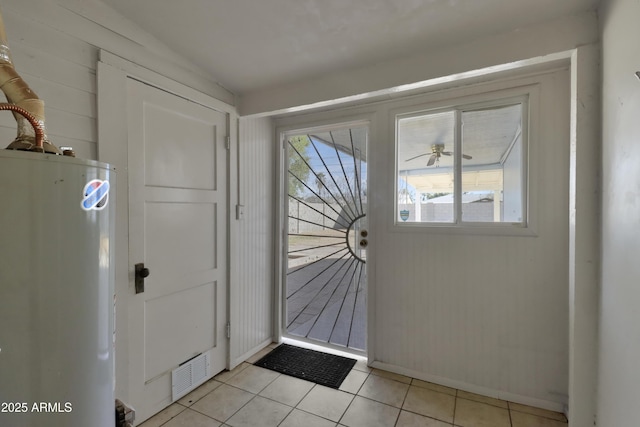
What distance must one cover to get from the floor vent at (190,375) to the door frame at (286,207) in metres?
0.82

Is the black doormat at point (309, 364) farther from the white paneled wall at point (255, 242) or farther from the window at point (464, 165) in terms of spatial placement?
the window at point (464, 165)

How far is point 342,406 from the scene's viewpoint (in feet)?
6.26

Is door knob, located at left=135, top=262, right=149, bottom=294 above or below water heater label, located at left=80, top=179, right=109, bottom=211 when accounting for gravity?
below

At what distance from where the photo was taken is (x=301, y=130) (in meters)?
2.77

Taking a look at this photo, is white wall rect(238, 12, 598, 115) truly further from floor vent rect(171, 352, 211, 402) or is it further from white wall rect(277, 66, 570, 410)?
floor vent rect(171, 352, 211, 402)

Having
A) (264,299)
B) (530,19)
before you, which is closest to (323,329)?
(264,299)

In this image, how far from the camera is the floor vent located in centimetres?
191

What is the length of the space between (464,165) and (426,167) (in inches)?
11.1

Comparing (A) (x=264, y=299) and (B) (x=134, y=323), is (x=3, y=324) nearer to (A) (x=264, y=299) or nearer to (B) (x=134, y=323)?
(B) (x=134, y=323)

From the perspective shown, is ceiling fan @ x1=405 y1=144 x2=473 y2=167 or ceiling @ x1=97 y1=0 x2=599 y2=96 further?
ceiling fan @ x1=405 y1=144 x2=473 y2=167

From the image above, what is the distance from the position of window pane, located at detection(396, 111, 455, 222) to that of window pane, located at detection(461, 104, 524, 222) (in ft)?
0.37

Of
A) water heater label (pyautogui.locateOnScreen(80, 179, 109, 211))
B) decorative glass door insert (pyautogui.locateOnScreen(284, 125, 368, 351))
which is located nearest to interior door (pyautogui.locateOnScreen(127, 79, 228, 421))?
decorative glass door insert (pyautogui.locateOnScreen(284, 125, 368, 351))

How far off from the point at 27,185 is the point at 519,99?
259 cm

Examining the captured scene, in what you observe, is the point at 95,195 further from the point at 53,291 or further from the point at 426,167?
the point at 426,167
